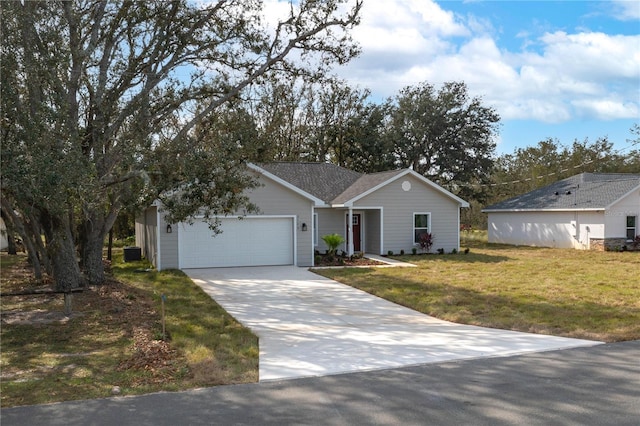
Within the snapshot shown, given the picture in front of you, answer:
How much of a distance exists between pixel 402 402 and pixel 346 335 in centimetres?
331

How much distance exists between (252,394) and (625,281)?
12.6 meters

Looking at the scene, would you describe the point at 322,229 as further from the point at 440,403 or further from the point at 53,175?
the point at 440,403

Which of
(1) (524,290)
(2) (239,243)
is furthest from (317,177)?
(1) (524,290)

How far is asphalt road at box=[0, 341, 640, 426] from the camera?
16.1ft

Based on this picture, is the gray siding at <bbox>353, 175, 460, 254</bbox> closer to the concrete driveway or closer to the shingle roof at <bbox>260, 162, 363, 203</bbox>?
the shingle roof at <bbox>260, 162, 363, 203</bbox>

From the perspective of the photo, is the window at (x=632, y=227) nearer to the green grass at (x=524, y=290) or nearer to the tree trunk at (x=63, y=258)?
the green grass at (x=524, y=290)

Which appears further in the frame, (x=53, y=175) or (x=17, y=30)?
(x=17, y=30)

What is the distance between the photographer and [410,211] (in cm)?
2384

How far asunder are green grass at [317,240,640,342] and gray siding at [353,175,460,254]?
1981mm

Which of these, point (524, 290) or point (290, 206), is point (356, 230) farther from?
point (524, 290)

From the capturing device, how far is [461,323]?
9797 millimetres

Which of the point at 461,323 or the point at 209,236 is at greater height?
the point at 209,236

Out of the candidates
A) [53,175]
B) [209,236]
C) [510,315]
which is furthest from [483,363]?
[209,236]

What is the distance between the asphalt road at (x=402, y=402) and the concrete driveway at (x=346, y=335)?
61 centimetres
